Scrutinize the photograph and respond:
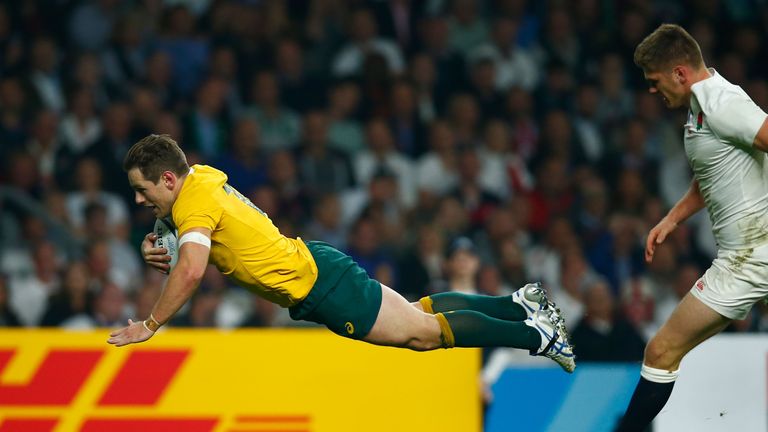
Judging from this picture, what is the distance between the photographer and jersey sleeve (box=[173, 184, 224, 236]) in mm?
6125

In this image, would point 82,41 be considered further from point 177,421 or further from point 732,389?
point 732,389

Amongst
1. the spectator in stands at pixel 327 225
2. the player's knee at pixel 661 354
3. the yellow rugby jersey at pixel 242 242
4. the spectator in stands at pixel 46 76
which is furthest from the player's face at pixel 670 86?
the spectator in stands at pixel 46 76

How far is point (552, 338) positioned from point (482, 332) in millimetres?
407

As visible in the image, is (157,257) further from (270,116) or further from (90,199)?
(270,116)

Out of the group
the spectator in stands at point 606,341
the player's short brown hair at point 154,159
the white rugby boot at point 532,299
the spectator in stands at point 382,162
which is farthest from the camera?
the spectator in stands at point 382,162

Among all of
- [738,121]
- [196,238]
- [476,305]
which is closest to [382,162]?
[476,305]

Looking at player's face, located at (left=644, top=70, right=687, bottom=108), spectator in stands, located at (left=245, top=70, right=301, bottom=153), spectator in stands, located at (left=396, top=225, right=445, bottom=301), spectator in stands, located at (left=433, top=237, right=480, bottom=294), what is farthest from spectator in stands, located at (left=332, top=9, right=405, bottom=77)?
player's face, located at (left=644, top=70, right=687, bottom=108)

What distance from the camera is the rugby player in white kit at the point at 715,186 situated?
6055 mm

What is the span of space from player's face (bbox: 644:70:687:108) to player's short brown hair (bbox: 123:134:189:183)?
245cm

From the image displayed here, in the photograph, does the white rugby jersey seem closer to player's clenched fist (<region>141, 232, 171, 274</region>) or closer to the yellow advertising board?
the yellow advertising board

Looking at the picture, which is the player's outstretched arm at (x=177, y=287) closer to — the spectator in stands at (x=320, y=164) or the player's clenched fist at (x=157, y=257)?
the player's clenched fist at (x=157, y=257)

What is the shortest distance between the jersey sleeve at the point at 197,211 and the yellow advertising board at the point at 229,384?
5.83 feet

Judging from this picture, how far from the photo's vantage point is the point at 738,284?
6133 millimetres

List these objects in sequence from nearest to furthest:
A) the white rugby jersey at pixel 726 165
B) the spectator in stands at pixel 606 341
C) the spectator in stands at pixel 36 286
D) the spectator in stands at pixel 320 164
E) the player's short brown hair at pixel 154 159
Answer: the white rugby jersey at pixel 726 165 < the player's short brown hair at pixel 154 159 < the spectator in stands at pixel 606 341 < the spectator in stands at pixel 36 286 < the spectator in stands at pixel 320 164
